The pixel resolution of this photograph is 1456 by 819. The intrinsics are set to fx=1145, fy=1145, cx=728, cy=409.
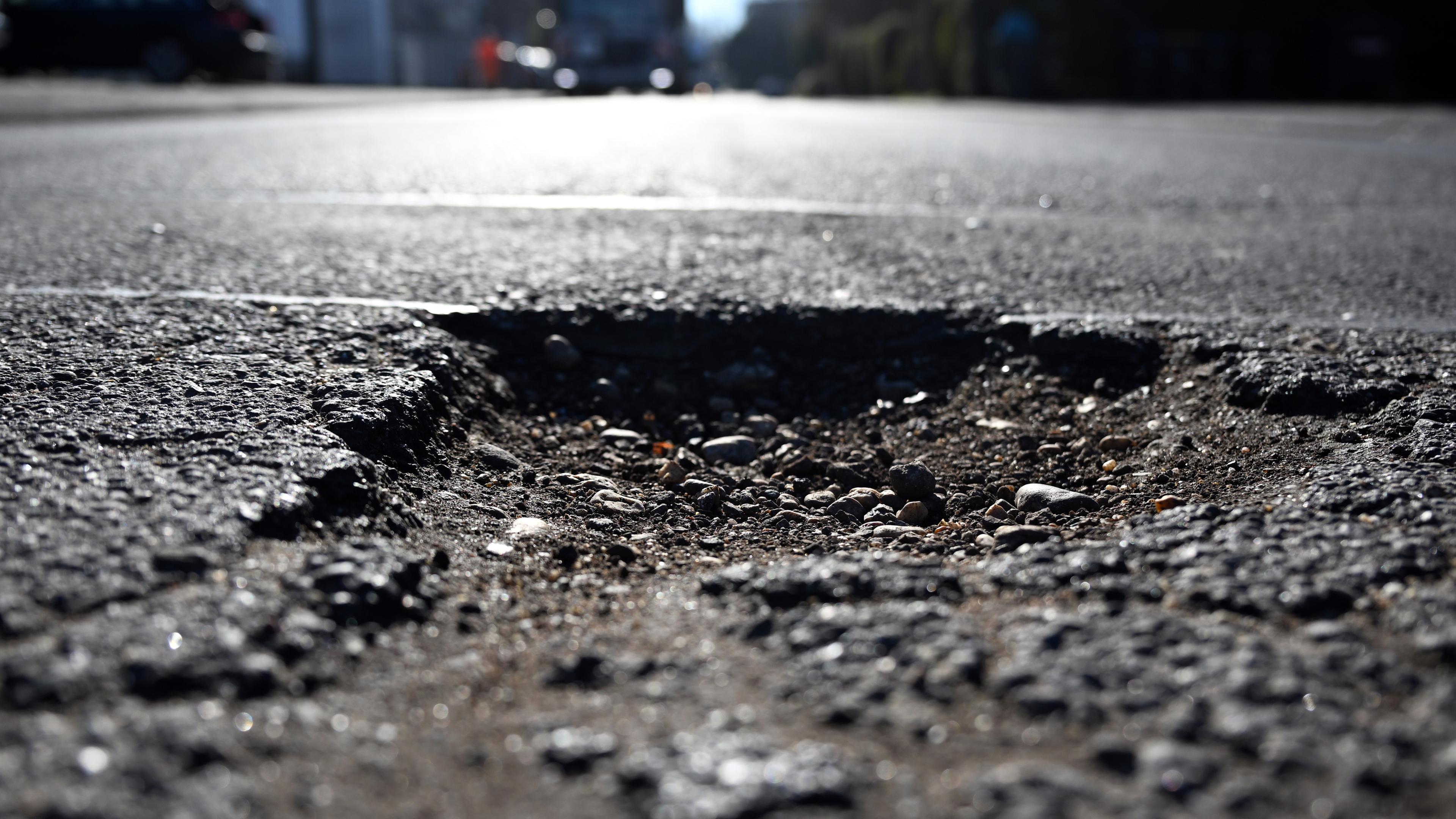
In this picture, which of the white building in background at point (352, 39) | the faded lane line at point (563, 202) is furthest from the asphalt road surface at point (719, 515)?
the white building in background at point (352, 39)

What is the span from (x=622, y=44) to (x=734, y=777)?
909 inches

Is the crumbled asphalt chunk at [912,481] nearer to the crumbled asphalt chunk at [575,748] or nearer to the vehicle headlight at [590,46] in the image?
the crumbled asphalt chunk at [575,748]

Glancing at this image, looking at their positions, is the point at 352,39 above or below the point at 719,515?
above

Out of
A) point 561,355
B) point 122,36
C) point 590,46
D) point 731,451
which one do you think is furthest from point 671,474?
point 590,46

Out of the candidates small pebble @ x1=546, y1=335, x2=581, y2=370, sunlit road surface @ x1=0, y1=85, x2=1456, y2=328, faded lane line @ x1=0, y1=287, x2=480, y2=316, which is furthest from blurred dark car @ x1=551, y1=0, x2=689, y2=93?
small pebble @ x1=546, y1=335, x2=581, y2=370

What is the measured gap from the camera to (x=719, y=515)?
1642 mm

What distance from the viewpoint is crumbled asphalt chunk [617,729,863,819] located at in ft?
2.79

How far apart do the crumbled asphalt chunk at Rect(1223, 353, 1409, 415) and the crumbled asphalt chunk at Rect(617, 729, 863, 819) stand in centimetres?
125

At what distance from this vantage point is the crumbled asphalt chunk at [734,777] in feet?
2.79

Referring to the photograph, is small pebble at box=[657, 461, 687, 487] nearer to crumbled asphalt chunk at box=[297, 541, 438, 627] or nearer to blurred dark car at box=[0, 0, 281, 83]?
crumbled asphalt chunk at box=[297, 541, 438, 627]

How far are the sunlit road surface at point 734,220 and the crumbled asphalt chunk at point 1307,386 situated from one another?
1.19 ft

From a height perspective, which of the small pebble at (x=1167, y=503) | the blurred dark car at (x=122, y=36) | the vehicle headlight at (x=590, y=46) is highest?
the vehicle headlight at (x=590, y=46)

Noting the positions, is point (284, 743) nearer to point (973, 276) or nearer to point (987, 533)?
point (987, 533)

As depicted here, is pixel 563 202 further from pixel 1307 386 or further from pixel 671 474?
pixel 1307 386
